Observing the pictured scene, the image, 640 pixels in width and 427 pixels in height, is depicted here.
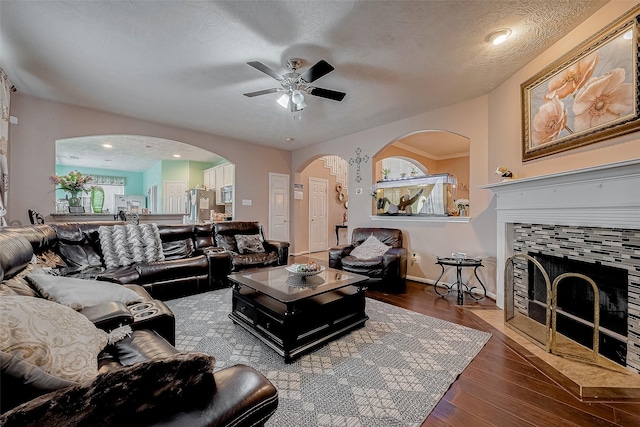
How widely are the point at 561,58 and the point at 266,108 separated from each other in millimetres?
3411

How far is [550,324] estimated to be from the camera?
2037 millimetres

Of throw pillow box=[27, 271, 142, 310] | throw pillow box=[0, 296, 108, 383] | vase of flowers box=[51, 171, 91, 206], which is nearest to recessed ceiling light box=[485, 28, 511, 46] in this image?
throw pillow box=[0, 296, 108, 383]

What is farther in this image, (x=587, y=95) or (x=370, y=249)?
(x=370, y=249)

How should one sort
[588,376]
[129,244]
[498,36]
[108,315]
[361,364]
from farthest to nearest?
[129,244], [498,36], [361,364], [588,376], [108,315]

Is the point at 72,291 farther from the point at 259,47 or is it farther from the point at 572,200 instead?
the point at 572,200

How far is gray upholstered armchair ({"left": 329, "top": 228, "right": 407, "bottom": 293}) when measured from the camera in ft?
11.6

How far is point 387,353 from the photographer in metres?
2.02

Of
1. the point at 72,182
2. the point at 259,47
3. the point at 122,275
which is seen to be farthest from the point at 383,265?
the point at 72,182

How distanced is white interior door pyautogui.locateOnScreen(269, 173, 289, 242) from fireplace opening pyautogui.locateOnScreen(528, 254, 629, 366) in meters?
4.93

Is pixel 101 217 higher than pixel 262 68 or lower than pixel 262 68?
lower

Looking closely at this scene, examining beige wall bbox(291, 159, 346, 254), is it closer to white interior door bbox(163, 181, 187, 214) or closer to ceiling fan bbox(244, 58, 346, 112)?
ceiling fan bbox(244, 58, 346, 112)

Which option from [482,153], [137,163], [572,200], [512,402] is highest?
[137,163]

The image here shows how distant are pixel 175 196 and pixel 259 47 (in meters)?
6.96

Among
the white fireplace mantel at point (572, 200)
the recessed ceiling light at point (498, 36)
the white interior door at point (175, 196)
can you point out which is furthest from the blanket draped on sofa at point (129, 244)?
the white interior door at point (175, 196)
